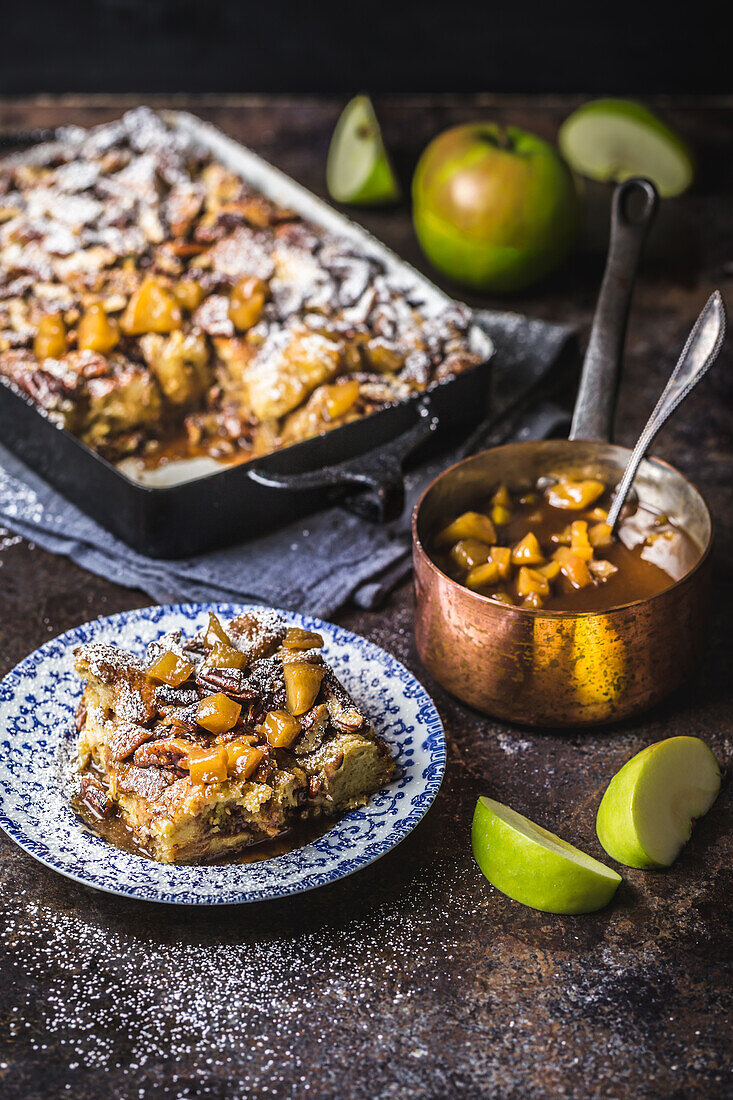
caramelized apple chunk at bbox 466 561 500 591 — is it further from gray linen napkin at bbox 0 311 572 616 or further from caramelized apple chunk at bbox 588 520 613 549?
gray linen napkin at bbox 0 311 572 616

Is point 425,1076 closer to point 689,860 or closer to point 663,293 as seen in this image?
point 689,860

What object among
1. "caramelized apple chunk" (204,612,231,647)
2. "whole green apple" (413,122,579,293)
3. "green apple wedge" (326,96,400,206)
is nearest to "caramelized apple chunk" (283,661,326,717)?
"caramelized apple chunk" (204,612,231,647)

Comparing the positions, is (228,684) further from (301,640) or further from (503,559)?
(503,559)

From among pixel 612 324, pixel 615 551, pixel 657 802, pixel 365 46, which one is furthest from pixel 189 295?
pixel 365 46

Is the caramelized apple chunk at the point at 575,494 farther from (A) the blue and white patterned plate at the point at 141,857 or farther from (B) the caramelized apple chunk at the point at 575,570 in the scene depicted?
(A) the blue and white patterned plate at the point at 141,857

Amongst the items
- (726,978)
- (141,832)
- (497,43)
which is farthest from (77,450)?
(497,43)
